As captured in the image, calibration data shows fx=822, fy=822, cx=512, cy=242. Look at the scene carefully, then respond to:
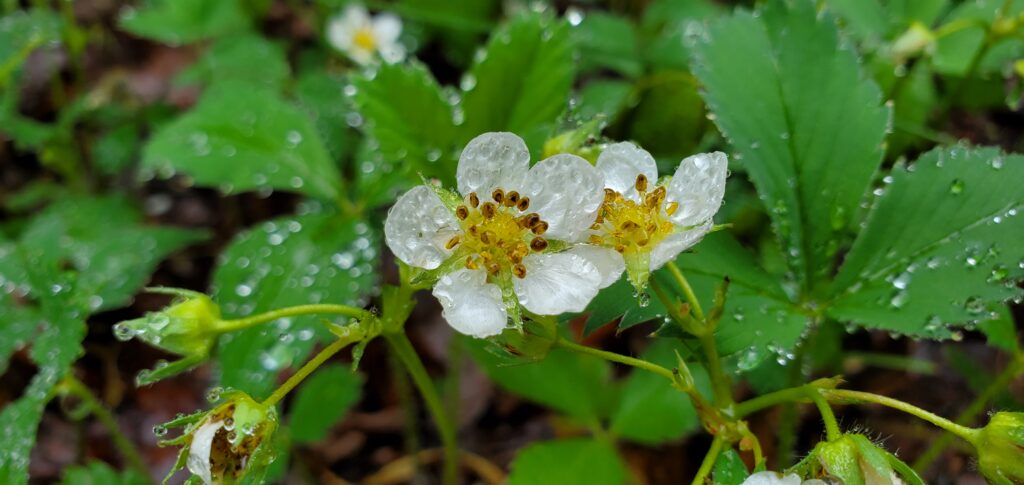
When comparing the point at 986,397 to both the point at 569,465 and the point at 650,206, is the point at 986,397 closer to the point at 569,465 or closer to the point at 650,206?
the point at 569,465

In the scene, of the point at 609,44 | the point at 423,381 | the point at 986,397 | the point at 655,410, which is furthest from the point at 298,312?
the point at 609,44

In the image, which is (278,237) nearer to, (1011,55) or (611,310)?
(611,310)

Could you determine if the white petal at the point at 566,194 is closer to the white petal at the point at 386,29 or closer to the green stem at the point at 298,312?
the green stem at the point at 298,312

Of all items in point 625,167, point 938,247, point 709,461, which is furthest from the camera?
point 938,247

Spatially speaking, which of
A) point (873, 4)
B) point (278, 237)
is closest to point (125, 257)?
point (278, 237)

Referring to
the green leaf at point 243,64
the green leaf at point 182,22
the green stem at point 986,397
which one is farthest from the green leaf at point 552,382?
the green leaf at point 182,22

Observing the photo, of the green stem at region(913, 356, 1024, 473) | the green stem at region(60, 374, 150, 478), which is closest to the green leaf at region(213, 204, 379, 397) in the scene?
the green stem at region(60, 374, 150, 478)
